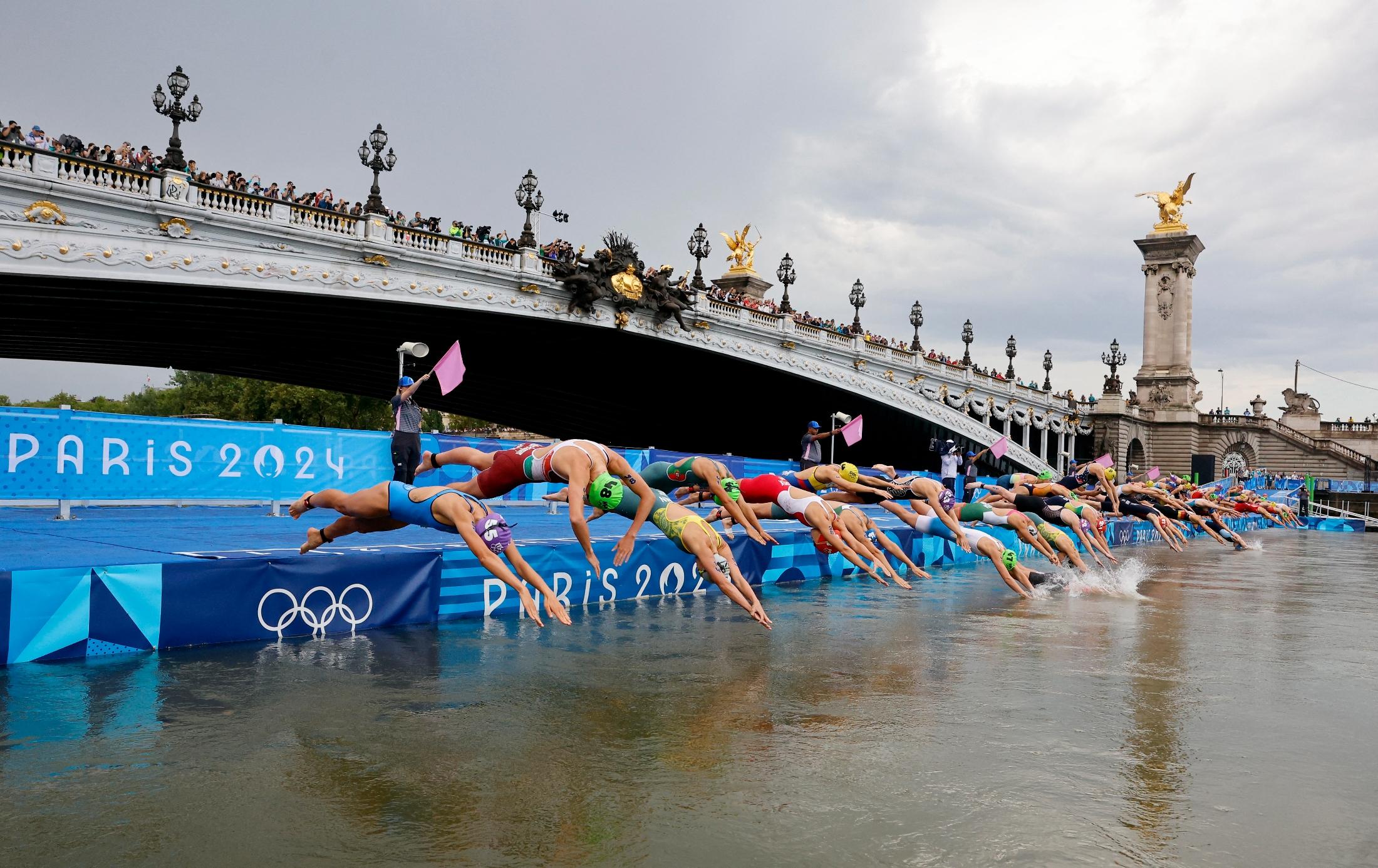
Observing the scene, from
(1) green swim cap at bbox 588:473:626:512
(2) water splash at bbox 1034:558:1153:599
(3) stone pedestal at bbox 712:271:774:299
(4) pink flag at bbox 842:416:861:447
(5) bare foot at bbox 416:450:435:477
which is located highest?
(3) stone pedestal at bbox 712:271:774:299

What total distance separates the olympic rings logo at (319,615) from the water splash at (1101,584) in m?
12.3

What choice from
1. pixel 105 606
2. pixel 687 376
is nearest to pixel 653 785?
pixel 105 606

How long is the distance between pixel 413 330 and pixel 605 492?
36971 millimetres

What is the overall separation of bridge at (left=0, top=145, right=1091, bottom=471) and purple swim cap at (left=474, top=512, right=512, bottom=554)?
24696mm

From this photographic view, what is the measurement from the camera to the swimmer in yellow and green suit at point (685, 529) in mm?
10797

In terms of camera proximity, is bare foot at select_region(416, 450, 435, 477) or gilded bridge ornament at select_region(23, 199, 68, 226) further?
gilded bridge ornament at select_region(23, 199, 68, 226)

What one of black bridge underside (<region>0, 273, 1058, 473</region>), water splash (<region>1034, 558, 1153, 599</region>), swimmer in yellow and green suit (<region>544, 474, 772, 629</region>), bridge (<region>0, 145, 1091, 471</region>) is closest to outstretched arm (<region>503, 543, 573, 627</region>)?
swimmer in yellow and green suit (<region>544, 474, 772, 629</region>)

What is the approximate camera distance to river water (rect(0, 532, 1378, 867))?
213 inches

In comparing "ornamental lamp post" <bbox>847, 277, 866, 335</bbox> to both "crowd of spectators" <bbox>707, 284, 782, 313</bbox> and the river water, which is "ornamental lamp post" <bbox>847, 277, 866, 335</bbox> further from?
the river water

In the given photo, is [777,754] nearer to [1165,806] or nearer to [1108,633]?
[1165,806]

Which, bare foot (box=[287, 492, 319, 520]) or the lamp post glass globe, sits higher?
the lamp post glass globe

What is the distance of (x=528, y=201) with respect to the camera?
43.6 m

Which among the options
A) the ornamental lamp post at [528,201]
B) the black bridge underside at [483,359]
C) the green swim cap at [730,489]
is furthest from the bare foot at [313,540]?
the ornamental lamp post at [528,201]

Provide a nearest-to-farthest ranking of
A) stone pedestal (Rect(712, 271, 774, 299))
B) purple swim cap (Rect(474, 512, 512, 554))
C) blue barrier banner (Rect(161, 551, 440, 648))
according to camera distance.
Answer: purple swim cap (Rect(474, 512, 512, 554)), blue barrier banner (Rect(161, 551, 440, 648)), stone pedestal (Rect(712, 271, 774, 299))
